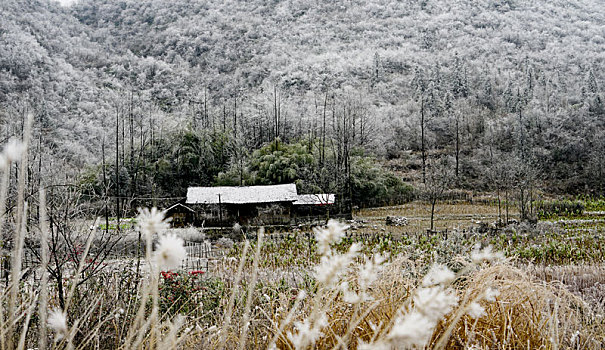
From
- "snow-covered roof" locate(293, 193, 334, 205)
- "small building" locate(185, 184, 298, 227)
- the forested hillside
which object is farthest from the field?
the forested hillside

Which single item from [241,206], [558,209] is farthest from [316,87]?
[558,209]

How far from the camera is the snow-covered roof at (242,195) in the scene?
925 inches

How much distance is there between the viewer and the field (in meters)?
0.91

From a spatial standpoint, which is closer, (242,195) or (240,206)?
(240,206)

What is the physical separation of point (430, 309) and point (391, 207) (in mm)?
30747

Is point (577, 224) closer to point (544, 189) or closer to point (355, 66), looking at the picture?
point (544, 189)

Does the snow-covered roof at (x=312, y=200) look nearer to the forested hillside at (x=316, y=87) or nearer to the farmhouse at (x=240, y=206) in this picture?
the farmhouse at (x=240, y=206)

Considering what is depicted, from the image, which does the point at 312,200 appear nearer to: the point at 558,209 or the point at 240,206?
the point at 240,206

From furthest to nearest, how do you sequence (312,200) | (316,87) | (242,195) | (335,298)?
(316,87) → (312,200) → (242,195) → (335,298)

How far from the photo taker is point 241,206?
23.9m

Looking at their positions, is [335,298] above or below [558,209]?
above

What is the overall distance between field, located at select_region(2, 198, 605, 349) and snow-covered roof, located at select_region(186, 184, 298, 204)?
5.06m

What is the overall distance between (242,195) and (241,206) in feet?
2.02

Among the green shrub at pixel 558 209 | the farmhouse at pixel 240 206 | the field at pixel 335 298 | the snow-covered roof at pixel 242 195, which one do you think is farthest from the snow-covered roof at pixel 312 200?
the green shrub at pixel 558 209
